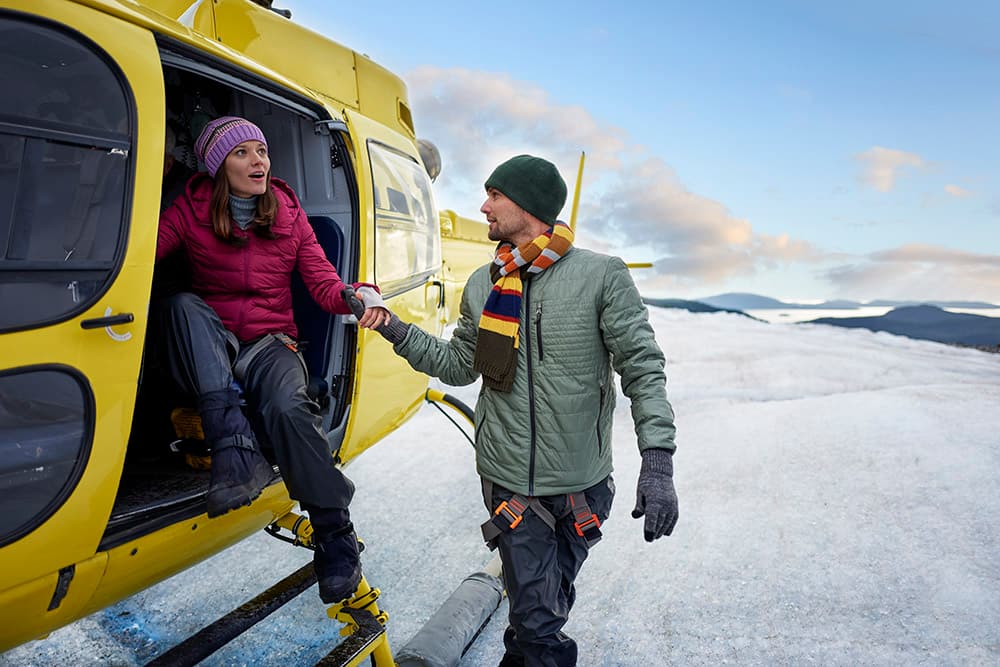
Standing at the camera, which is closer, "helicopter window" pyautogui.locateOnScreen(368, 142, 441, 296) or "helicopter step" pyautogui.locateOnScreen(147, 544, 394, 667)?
"helicopter step" pyautogui.locateOnScreen(147, 544, 394, 667)

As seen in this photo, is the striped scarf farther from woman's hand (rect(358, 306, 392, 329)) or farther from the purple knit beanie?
the purple knit beanie

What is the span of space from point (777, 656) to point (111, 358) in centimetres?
282

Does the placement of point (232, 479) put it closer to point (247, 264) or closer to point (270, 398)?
point (270, 398)

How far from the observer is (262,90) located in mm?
2289

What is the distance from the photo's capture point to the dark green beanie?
6.72ft

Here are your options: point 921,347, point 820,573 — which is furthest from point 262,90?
point 921,347

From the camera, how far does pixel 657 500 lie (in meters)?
1.79

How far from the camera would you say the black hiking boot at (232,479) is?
180 centimetres

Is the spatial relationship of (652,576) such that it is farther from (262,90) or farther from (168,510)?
(262,90)

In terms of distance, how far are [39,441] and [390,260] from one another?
5.75 feet

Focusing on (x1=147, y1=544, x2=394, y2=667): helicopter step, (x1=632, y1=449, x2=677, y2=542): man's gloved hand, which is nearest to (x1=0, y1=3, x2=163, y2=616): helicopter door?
(x1=147, y1=544, x2=394, y2=667): helicopter step

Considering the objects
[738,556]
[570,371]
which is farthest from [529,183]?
[738,556]

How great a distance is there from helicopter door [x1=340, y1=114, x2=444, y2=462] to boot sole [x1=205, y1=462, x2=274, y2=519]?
2.52 ft

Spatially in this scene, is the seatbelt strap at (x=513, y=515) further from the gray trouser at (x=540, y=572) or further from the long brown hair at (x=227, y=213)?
the long brown hair at (x=227, y=213)
